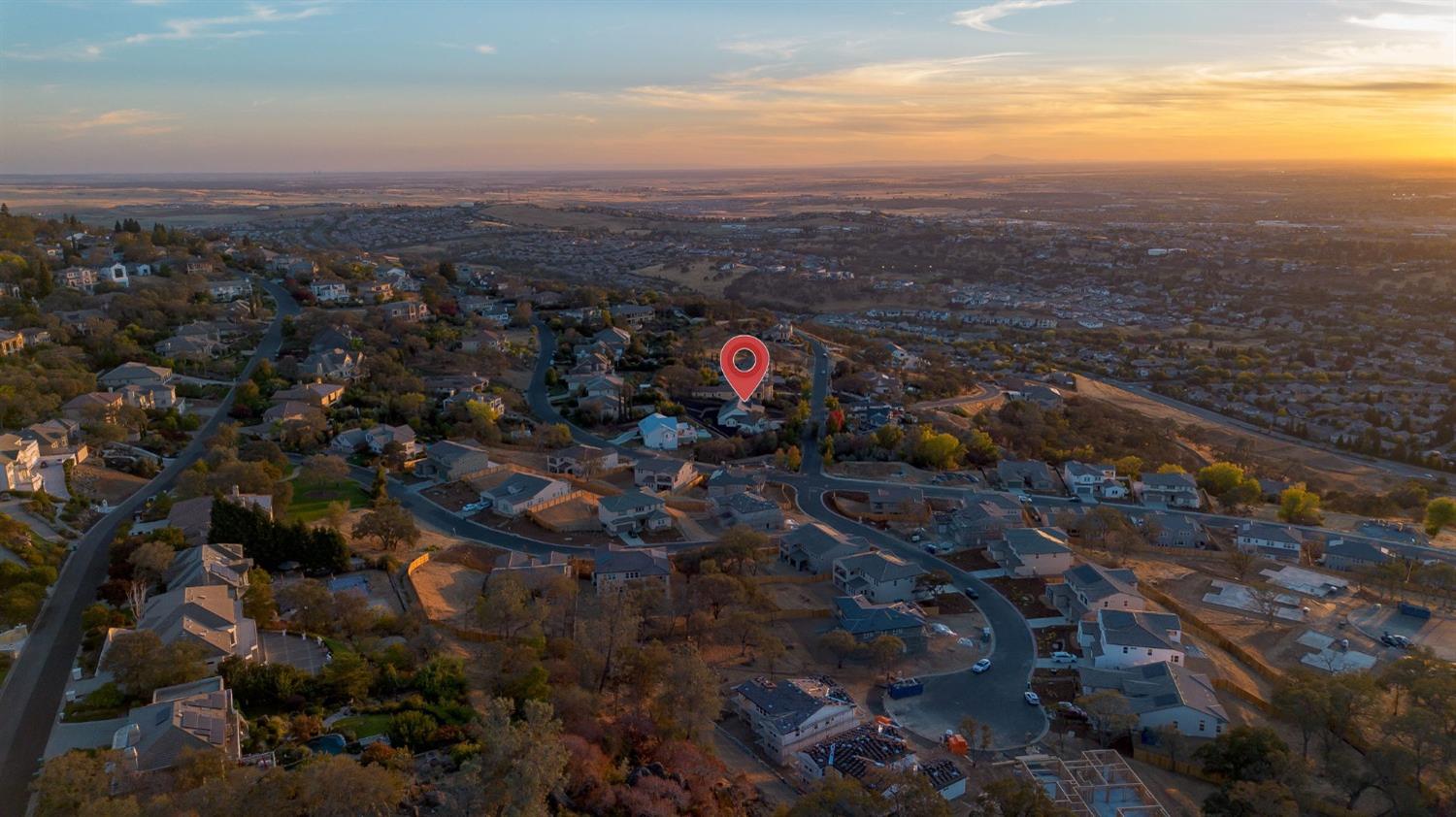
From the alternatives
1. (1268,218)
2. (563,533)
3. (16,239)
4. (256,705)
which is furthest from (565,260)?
(1268,218)

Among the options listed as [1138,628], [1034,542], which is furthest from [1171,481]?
[1138,628]

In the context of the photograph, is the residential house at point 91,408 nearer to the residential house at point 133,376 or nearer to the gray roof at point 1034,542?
the residential house at point 133,376

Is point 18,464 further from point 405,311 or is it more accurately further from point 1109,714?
point 1109,714

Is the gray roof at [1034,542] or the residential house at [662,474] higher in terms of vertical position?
the residential house at [662,474]

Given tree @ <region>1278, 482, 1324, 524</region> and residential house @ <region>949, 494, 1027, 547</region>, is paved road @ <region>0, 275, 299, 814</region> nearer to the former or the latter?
residential house @ <region>949, 494, 1027, 547</region>

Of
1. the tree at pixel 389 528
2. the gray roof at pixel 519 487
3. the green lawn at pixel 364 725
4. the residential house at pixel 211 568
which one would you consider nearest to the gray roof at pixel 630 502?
the gray roof at pixel 519 487

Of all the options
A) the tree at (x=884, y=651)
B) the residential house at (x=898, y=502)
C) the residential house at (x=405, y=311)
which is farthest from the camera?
the residential house at (x=405, y=311)

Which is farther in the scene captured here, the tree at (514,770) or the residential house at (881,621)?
the residential house at (881,621)

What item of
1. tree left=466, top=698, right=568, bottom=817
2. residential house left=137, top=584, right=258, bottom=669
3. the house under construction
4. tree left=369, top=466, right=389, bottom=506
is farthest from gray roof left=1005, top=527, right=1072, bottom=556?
residential house left=137, top=584, right=258, bottom=669

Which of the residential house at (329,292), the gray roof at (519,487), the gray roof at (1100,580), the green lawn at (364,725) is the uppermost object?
the residential house at (329,292)
